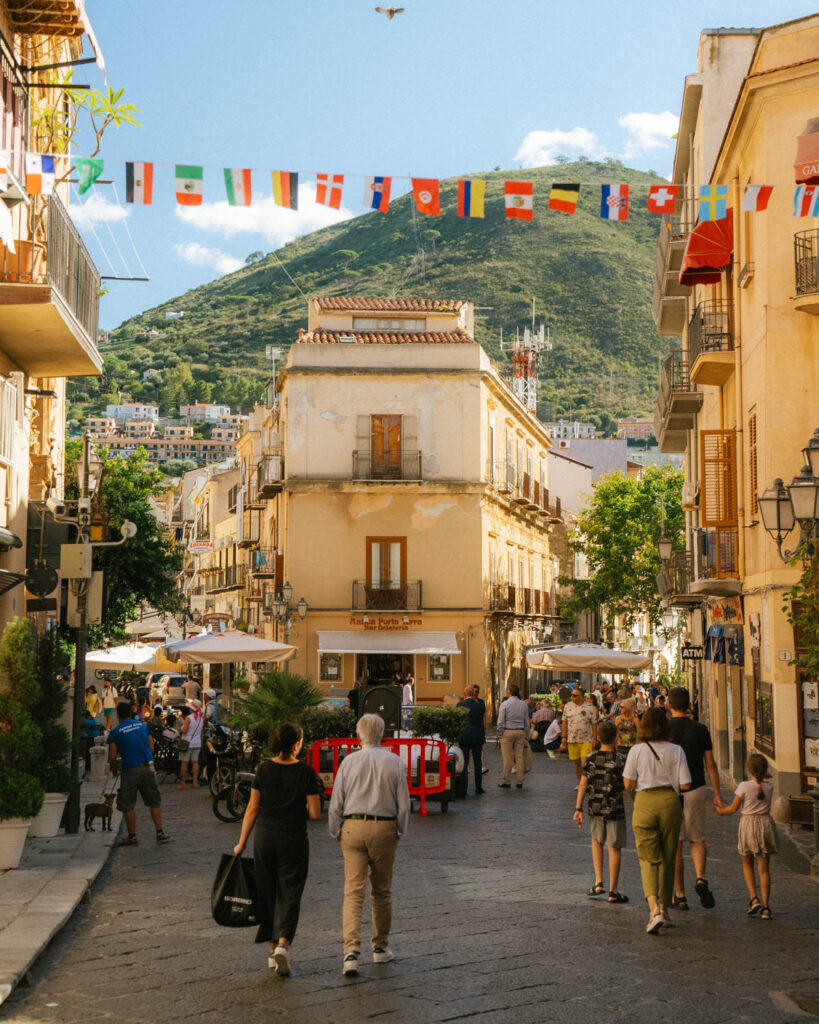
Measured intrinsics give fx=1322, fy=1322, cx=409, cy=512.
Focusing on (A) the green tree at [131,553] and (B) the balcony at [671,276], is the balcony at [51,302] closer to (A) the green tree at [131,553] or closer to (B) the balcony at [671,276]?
(B) the balcony at [671,276]

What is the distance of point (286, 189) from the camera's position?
40.2ft

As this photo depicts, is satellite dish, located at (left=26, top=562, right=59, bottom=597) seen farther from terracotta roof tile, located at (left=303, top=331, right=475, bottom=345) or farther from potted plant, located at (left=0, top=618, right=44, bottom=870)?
terracotta roof tile, located at (left=303, top=331, right=475, bottom=345)

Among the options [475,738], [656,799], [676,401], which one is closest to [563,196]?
[656,799]

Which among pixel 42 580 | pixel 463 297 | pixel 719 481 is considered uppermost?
pixel 463 297

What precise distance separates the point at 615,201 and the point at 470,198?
1.43 m

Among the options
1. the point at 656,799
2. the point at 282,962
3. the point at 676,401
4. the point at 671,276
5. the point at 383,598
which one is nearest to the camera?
the point at 282,962

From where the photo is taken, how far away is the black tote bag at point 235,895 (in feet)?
26.1

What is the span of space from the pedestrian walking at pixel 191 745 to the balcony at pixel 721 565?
833 centimetres

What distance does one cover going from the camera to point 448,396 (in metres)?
41.4

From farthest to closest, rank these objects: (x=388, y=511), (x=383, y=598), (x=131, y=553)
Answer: (x=388, y=511) → (x=383, y=598) → (x=131, y=553)

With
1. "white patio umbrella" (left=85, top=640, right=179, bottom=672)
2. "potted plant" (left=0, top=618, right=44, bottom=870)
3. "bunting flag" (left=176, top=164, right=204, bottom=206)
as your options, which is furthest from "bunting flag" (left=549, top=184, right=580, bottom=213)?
"white patio umbrella" (left=85, top=640, right=179, bottom=672)

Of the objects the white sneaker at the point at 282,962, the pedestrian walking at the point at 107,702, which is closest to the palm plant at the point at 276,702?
the white sneaker at the point at 282,962

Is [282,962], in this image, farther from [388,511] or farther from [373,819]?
[388,511]

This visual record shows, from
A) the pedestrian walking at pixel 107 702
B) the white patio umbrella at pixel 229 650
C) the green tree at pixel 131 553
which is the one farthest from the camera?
the green tree at pixel 131 553
